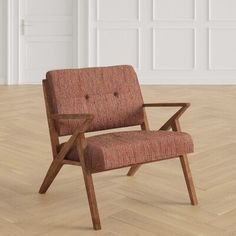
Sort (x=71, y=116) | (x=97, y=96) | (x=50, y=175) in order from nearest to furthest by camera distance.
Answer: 1. (x=71, y=116)
2. (x=50, y=175)
3. (x=97, y=96)

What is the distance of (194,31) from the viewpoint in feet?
31.2

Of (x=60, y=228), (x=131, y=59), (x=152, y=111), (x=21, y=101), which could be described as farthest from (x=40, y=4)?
(x=60, y=228)

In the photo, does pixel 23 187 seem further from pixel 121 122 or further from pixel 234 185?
pixel 234 185

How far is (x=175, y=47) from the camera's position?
31.4 feet

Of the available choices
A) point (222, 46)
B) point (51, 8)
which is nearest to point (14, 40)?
point (51, 8)

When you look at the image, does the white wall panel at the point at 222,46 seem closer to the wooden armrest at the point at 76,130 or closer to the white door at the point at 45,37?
the white door at the point at 45,37

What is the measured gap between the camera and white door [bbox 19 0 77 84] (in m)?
9.57

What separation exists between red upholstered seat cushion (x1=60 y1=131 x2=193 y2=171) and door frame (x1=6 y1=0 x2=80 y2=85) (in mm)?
5951

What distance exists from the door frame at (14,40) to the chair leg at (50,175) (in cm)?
Result: 574

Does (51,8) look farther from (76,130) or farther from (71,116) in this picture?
(76,130)

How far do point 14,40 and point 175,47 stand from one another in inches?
97.2

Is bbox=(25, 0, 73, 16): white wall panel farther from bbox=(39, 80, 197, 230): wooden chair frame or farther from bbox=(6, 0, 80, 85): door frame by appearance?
bbox=(39, 80, 197, 230): wooden chair frame

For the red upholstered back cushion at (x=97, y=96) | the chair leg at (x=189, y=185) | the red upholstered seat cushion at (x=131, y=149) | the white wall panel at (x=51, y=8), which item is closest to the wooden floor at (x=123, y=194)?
the chair leg at (x=189, y=185)

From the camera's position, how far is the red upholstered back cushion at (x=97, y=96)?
3.85 meters
